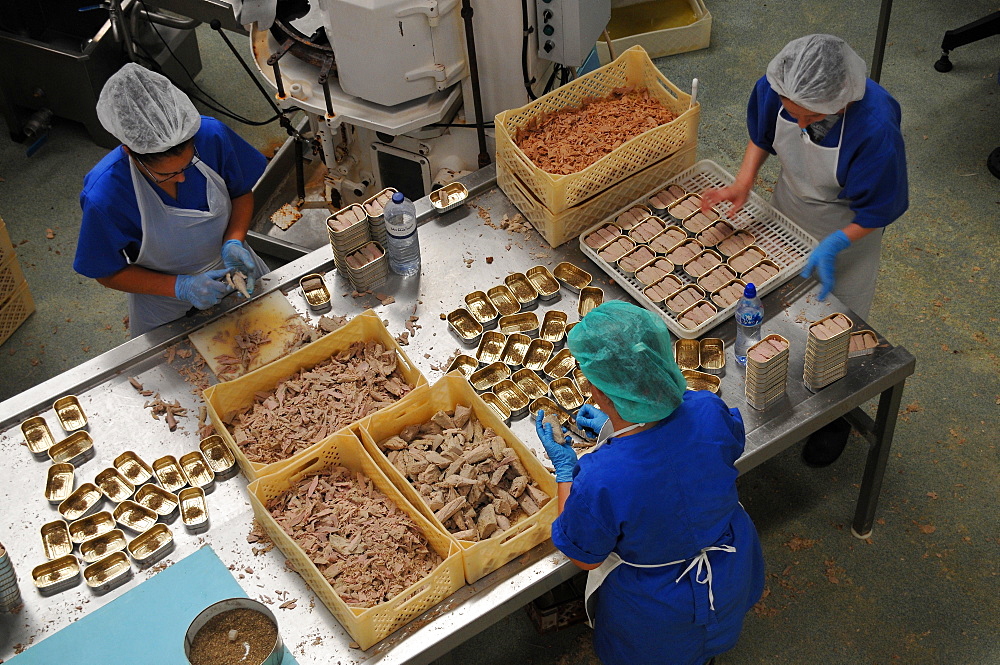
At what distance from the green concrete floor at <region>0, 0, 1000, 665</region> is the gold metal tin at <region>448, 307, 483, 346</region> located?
121 cm

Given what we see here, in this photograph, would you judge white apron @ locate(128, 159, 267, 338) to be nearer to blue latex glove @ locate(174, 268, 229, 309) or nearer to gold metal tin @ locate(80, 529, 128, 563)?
blue latex glove @ locate(174, 268, 229, 309)

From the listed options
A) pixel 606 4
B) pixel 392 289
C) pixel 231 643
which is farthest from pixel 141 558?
pixel 606 4

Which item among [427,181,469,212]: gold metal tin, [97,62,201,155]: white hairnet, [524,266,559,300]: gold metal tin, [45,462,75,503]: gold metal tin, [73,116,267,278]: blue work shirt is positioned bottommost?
[45,462,75,503]: gold metal tin

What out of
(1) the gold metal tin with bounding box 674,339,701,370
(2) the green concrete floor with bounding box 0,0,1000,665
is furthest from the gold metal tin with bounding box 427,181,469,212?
(2) the green concrete floor with bounding box 0,0,1000,665

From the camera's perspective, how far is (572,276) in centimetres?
360

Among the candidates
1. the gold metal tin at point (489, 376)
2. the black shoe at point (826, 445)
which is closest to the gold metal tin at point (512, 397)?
the gold metal tin at point (489, 376)

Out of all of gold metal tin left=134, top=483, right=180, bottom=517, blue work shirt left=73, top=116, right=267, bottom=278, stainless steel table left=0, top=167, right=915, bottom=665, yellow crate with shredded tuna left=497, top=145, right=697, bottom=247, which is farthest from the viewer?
yellow crate with shredded tuna left=497, top=145, right=697, bottom=247

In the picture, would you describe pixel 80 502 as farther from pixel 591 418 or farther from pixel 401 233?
pixel 591 418

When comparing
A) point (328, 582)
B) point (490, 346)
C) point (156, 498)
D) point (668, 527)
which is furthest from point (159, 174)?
point (668, 527)

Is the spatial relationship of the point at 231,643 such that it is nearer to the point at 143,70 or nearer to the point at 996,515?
the point at 143,70

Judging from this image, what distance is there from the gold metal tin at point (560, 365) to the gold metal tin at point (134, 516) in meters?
1.38

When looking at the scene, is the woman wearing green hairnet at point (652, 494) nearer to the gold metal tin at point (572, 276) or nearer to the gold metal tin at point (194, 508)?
the gold metal tin at point (572, 276)

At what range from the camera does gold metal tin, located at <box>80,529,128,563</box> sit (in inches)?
114

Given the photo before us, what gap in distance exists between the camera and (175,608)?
277cm
